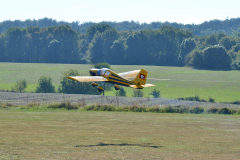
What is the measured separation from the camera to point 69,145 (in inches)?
891

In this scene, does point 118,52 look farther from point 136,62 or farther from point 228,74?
point 228,74

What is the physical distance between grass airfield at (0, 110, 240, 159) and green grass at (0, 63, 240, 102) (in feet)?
230

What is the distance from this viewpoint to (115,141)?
24.8 m

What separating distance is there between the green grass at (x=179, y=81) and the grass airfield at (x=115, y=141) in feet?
230

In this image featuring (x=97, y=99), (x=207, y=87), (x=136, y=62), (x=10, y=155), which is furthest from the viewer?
(x=136, y=62)

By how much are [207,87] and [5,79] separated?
3031 inches

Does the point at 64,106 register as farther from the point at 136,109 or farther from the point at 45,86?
the point at 45,86

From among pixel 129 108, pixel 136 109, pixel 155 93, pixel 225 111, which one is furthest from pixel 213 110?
pixel 155 93

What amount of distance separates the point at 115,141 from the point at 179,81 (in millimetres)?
108410

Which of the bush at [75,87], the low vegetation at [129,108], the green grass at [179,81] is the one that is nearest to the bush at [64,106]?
the low vegetation at [129,108]

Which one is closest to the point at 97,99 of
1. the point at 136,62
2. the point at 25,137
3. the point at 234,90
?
the point at 25,137

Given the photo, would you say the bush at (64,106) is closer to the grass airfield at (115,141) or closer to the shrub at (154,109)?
the shrub at (154,109)

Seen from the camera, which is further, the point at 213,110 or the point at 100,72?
the point at 213,110

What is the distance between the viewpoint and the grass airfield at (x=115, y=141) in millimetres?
20047
